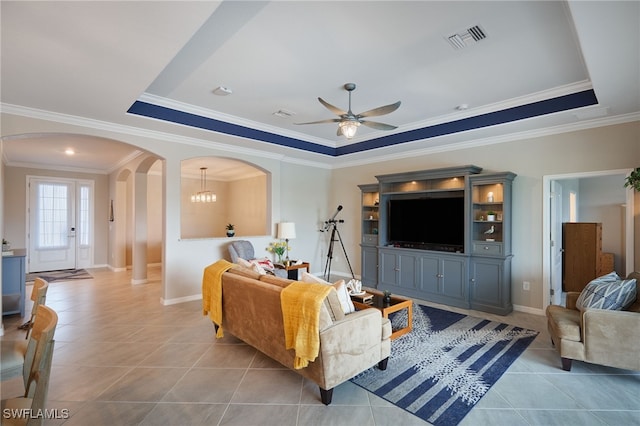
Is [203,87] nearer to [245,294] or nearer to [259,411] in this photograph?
[245,294]

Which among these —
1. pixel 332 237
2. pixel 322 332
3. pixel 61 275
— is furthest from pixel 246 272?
pixel 61 275

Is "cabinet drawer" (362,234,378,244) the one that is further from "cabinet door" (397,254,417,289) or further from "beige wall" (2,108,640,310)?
A: "cabinet door" (397,254,417,289)

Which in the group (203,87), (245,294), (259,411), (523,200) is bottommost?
(259,411)

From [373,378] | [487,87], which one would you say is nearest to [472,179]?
[487,87]

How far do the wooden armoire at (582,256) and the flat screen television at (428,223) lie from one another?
2.28 meters

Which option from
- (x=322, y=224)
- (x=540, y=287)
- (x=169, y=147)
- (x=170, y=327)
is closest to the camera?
(x=170, y=327)

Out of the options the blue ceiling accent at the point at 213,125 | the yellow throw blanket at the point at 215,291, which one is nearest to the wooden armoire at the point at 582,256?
the blue ceiling accent at the point at 213,125

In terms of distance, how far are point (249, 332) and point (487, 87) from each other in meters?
3.84

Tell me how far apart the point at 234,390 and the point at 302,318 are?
35.7 inches

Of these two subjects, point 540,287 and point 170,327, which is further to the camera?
point 540,287

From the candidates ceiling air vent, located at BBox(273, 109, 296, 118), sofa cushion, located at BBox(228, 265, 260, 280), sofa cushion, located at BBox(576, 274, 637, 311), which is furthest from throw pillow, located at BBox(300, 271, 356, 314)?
ceiling air vent, located at BBox(273, 109, 296, 118)

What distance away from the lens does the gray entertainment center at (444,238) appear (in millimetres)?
4684

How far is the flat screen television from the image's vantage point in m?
5.17

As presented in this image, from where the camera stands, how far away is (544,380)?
276cm
